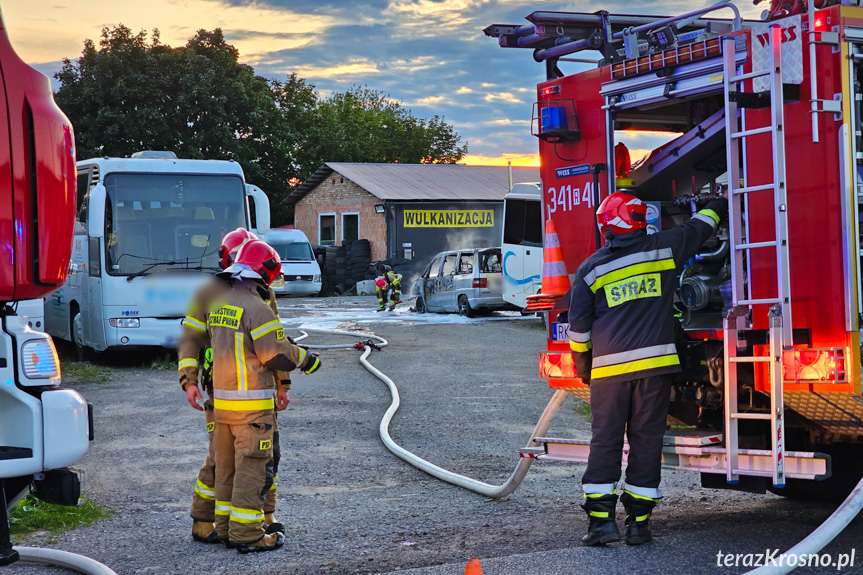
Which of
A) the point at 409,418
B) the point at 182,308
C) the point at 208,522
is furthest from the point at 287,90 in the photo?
the point at 208,522

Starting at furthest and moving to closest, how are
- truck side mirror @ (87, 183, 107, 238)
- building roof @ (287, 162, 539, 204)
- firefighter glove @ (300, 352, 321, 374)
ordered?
building roof @ (287, 162, 539, 204)
truck side mirror @ (87, 183, 107, 238)
firefighter glove @ (300, 352, 321, 374)

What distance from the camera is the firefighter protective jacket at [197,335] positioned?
6.04m

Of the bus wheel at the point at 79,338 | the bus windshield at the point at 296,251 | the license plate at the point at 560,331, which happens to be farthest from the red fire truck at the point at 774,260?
the bus windshield at the point at 296,251

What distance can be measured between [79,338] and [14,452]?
38.7 feet

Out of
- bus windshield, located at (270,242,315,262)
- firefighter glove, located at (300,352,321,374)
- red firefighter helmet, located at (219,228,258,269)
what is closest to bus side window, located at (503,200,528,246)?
bus windshield, located at (270,242,315,262)

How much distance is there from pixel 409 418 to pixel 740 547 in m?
5.44

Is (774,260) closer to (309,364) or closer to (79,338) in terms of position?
(309,364)

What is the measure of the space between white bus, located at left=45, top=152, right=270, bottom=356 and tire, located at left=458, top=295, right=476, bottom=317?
9.23 m

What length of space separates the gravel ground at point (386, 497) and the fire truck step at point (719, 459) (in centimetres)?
44

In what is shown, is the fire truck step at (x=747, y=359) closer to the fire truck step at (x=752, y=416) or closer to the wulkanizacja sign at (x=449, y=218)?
the fire truck step at (x=752, y=416)

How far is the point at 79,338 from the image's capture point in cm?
1560

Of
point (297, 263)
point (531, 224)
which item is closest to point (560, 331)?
point (531, 224)

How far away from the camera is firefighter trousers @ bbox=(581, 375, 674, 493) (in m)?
5.56

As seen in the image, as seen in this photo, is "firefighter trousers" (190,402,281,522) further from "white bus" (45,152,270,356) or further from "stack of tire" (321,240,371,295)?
"stack of tire" (321,240,371,295)
